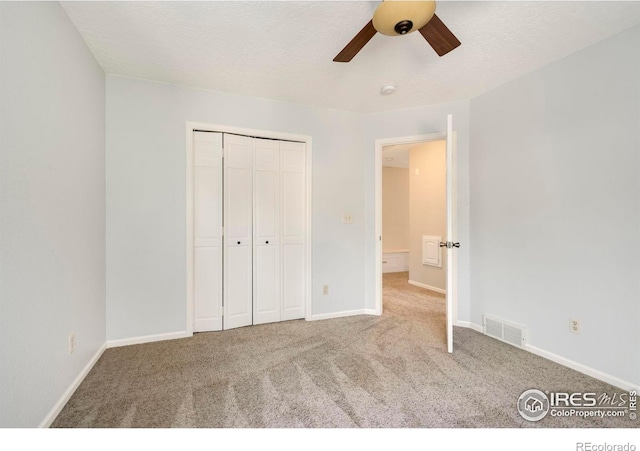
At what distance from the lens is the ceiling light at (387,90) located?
269cm

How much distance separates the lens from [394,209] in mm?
6863

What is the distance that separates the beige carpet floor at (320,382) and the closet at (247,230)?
274 mm

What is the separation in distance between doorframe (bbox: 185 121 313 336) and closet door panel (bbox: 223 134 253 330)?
112mm

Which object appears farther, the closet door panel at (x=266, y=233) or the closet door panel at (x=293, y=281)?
the closet door panel at (x=293, y=281)

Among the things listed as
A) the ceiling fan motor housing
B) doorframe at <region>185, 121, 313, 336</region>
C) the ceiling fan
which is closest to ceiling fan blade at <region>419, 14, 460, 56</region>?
the ceiling fan

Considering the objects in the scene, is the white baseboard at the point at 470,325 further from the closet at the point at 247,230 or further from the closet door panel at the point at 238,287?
the closet door panel at the point at 238,287

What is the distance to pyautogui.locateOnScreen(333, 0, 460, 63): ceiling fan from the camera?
1.33 m

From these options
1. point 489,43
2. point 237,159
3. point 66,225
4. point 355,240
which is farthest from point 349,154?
point 66,225

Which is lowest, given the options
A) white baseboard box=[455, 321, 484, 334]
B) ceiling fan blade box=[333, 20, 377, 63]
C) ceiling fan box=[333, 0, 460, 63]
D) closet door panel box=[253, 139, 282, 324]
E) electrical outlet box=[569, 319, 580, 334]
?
white baseboard box=[455, 321, 484, 334]

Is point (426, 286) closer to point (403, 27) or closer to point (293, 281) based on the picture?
point (293, 281)

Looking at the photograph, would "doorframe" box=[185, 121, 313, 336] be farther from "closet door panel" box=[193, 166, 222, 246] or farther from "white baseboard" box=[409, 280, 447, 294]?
"white baseboard" box=[409, 280, 447, 294]

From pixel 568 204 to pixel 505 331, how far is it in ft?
4.05

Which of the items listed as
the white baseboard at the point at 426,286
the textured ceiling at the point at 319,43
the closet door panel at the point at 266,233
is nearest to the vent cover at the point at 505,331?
the white baseboard at the point at 426,286

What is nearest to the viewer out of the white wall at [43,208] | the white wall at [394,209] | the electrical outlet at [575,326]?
the white wall at [43,208]
